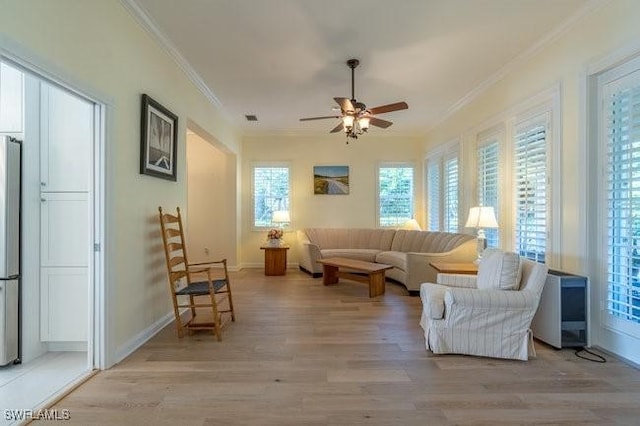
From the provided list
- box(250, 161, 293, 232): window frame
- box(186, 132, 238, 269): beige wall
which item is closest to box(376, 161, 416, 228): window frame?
box(250, 161, 293, 232): window frame

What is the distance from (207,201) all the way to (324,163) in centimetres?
261

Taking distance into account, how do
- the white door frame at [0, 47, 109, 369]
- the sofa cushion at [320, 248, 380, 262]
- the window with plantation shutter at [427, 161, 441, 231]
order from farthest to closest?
the window with plantation shutter at [427, 161, 441, 231], the sofa cushion at [320, 248, 380, 262], the white door frame at [0, 47, 109, 369]

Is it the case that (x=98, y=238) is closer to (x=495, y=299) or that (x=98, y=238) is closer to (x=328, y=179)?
(x=495, y=299)

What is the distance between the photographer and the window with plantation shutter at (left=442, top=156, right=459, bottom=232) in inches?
224

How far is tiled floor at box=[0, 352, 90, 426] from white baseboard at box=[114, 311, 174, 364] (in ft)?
0.79

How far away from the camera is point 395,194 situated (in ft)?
23.9

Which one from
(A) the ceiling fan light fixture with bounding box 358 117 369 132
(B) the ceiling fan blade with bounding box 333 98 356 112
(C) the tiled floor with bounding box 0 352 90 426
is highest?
(B) the ceiling fan blade with bounding box 333 98 356 112

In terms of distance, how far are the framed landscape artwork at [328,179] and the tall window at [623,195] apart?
4.81 metres

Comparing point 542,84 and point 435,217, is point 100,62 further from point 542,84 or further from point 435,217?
point 435,217

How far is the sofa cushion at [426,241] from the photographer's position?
16.8 ft

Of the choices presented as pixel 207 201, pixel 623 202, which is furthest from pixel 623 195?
pixel 207 201

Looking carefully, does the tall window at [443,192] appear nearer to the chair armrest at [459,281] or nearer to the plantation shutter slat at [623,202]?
the chair armrest at [459,281]

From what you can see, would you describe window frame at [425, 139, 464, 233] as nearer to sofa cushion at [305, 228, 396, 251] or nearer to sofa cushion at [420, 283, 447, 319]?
sofa cushion at [305, 228, 396, 251]

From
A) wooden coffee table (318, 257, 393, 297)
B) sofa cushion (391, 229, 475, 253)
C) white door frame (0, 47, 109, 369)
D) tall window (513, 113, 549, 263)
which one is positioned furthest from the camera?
sofa cushion (391, 229, 475, 253)
